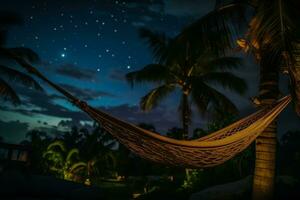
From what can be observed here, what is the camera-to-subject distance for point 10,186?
7113 mm

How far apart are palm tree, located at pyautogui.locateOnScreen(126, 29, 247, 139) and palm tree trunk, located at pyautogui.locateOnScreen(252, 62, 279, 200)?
467cm

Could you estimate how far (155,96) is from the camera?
33.1ft

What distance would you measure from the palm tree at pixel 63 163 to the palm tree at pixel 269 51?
8.79 metres

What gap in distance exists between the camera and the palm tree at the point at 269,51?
3.52m

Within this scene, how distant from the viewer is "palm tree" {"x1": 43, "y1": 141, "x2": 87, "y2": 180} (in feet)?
38.8

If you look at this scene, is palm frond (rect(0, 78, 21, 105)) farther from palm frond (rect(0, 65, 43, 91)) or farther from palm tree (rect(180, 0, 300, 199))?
palm tree (rect(180, 0, 300, 199))

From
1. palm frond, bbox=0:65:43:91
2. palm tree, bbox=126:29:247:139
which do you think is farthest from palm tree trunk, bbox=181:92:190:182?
palm frond, bbox=0:65:43:91

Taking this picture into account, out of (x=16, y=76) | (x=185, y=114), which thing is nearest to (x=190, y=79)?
(x=185, y=114)

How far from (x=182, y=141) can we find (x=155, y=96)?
7.08 metres

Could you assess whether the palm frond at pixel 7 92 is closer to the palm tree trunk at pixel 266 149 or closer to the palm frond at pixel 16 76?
the palm frond at pixel 16 76

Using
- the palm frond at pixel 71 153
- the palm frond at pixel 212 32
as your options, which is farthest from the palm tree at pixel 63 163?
the palm frond at pixel 212 32

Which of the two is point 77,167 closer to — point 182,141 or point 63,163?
point 63,163

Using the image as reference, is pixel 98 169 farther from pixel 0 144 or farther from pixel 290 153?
pixel 290 153

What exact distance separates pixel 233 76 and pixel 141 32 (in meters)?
2.78
